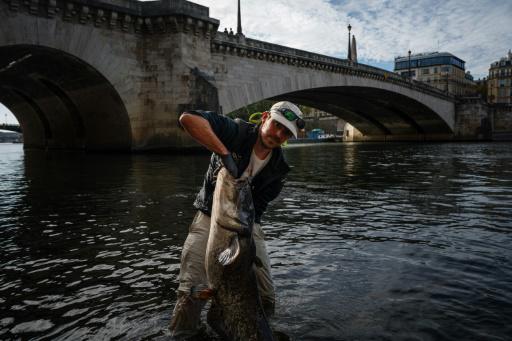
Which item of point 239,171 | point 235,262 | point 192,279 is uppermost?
point 239,171

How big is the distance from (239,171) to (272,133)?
0.34 meters

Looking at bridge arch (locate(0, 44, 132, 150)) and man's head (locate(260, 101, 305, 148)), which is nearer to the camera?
man's head (locate(260, 101, 305, 148))

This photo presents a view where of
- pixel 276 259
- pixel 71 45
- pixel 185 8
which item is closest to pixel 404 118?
pixel 185 8

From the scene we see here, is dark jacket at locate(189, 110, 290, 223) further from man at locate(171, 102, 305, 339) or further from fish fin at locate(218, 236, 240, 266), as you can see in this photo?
fish fin at locate(218, 236, 240, 266)

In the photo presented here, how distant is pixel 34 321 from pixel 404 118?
56.2 metres

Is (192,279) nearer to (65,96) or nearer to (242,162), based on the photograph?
(242,162)

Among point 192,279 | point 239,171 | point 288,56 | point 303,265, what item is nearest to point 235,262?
point 192,279

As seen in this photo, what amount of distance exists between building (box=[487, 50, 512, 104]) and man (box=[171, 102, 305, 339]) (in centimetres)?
10071

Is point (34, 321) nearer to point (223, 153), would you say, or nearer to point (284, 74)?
point (223, 153)

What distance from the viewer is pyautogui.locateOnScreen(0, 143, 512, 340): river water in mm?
2896

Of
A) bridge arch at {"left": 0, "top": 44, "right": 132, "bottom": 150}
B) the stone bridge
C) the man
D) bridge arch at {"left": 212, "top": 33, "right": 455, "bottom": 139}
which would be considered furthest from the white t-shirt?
bridge arch at {"left": 212, "top": 33, "right": 455, "bottom": 139}

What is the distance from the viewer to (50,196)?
8562mm

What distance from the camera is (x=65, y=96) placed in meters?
25.9

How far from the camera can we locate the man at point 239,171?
2.65 metres
